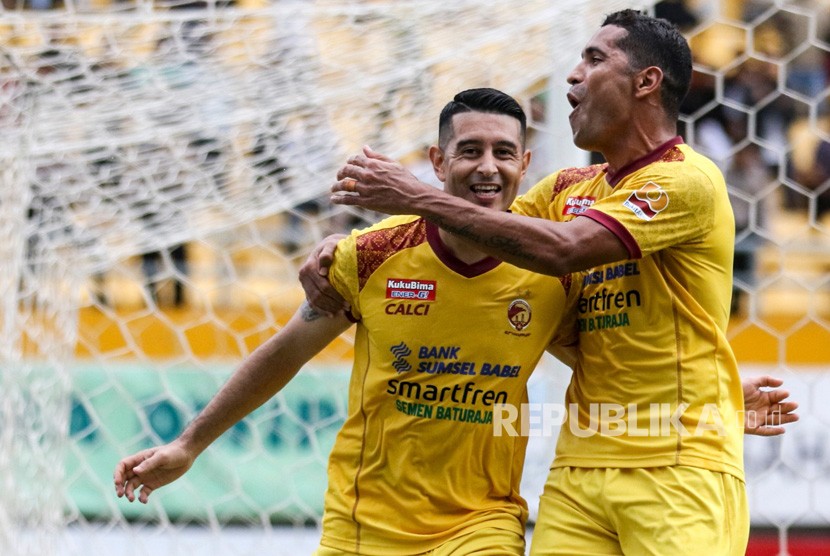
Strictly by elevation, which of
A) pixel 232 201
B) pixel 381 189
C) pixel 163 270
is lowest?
pixel 163 270

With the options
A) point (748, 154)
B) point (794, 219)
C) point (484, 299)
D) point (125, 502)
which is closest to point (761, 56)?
point (748, 154)

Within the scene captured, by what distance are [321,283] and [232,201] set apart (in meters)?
2.04

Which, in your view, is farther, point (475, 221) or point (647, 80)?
point (647, 80)

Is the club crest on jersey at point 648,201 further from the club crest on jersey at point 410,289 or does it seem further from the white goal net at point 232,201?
the white goal net at point 232,201

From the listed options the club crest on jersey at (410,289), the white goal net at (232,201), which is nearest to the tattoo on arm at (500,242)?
the club crest on jersey at (410,289)

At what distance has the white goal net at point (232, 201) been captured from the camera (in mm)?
4371

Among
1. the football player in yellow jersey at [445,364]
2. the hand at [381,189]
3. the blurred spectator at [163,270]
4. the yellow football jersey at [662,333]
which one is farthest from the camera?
the blurred spectator at [163,270]

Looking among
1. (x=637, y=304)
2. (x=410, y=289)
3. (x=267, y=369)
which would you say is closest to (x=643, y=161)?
(x=637, y=304)

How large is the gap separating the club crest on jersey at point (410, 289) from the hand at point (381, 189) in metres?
0.31

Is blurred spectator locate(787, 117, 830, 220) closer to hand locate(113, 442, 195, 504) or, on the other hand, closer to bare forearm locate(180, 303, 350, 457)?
bare forearm locate(180, 303, 350, 457)

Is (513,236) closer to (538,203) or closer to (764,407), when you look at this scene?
(538,203)

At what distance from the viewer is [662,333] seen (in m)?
2.75

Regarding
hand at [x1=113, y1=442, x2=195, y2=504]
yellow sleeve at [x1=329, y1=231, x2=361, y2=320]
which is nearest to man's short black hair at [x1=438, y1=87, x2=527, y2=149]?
yellow sleeve at [x1=329, y1=231, x2=361, y2=320]

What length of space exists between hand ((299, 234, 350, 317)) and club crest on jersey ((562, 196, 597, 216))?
0.58m
